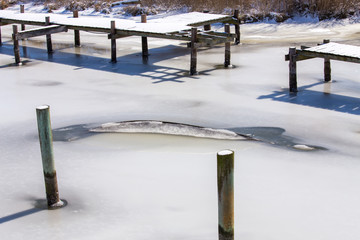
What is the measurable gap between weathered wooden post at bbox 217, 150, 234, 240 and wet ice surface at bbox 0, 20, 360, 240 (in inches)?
27.0

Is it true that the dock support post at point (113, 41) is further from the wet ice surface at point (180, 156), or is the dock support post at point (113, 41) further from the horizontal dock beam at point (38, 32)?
the horizontal dock beam at point (38, 32)

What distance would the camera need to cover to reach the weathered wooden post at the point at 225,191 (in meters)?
5.46

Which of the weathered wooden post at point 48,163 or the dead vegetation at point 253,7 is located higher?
the dead vegetation at point 253,7

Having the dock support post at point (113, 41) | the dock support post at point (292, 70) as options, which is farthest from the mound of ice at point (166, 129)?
the dock support post at point (113, 41)

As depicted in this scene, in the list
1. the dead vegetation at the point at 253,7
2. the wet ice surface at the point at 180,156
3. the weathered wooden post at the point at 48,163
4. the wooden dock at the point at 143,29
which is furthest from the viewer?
the dead vegetation at the point at 253,7

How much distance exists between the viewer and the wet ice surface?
21.9ft

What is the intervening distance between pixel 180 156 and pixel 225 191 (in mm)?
3043

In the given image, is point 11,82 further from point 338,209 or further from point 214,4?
point 214,4

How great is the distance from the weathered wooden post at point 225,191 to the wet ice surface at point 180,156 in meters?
0.69

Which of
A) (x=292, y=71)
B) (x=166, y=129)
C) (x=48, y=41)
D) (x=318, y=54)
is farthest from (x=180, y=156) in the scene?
(x=48, y=41)

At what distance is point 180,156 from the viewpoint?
8594mm

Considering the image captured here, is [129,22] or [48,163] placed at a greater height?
[129,22]

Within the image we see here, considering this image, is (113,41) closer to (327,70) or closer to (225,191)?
(327,70)

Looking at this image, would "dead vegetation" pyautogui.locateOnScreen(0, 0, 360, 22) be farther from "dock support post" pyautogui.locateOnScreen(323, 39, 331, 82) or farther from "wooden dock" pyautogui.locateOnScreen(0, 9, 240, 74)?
"dock support post" pyautogui.locateOnScreen(323, 39, 331, 82)
